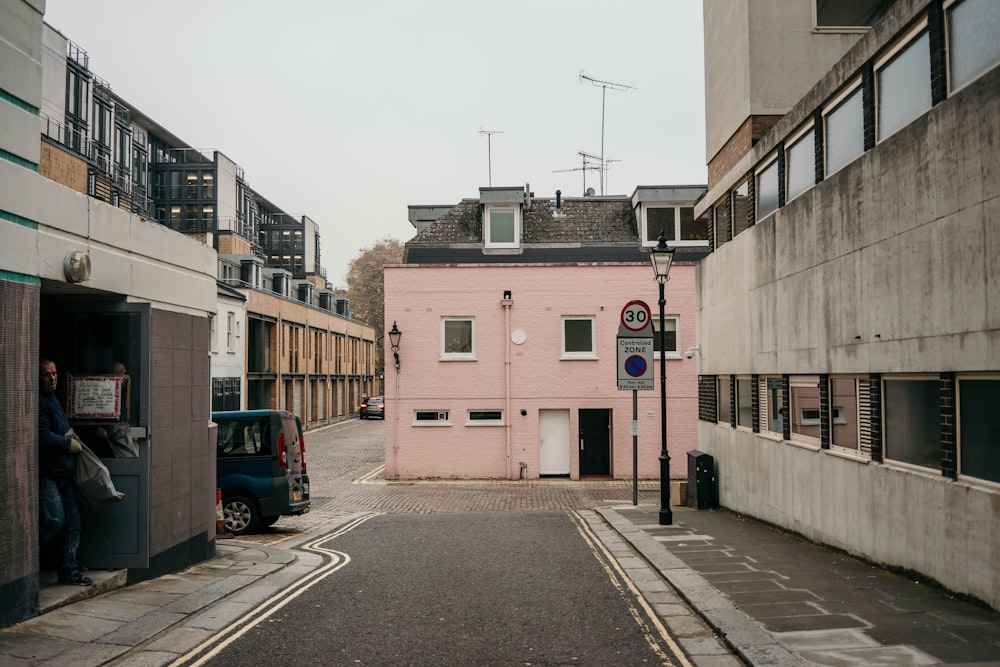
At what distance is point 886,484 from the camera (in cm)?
952

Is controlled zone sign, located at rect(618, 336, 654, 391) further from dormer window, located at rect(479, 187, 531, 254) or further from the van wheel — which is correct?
dormer window, located at rect(479, 187, 531, 254)

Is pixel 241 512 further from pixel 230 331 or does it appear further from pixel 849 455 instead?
pixel 230 331

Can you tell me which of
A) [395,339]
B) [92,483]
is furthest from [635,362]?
[395,339]

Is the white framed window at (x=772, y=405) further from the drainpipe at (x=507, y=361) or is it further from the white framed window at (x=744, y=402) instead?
the drainpipe at (x=507, y=361)

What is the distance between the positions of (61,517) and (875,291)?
890cm

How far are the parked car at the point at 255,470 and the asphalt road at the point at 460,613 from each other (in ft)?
7.21

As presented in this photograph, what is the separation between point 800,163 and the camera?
1279cm

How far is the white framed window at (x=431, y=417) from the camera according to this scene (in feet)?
89.0

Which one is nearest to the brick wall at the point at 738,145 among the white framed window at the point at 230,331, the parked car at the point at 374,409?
the white framed window at the point at 230,331

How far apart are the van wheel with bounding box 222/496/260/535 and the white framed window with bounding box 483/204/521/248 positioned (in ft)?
52.2

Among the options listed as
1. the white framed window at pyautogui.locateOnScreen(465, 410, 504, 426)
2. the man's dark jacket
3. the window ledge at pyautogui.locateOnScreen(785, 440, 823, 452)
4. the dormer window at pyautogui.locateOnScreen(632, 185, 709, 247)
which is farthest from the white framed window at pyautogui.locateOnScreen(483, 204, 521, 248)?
the man's dark jacket

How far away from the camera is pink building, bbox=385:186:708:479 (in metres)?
27.0

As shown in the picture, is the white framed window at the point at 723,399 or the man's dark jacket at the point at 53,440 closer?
the man's dark jacket at the point at 53,440

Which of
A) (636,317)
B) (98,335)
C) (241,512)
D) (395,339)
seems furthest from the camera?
(395,339)
